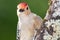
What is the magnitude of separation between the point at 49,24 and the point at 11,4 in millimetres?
1199

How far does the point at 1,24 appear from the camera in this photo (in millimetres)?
2812

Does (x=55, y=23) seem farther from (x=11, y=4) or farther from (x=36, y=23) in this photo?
(x=11, y=4)

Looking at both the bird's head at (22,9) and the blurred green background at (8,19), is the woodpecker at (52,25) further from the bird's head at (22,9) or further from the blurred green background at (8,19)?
the blurred green background at (8,19)

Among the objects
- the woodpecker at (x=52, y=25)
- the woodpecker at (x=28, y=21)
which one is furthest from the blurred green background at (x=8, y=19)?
the woodpecker at (x=52, y=25)

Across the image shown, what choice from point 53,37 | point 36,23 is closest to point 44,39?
point 53,37

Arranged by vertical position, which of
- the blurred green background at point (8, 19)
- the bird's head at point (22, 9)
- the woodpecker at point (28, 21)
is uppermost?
the bird's head at point (22, 9)

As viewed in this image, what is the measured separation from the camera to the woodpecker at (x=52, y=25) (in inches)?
61.1

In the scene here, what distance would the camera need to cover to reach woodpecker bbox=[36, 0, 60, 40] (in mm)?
1551

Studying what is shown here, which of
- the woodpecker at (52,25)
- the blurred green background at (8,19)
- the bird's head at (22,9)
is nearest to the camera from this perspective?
the woodpecker at (52,25)

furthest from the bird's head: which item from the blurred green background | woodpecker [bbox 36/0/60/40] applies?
the blurred green background

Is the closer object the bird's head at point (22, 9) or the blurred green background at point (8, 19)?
the bird's head at point (22, 9)

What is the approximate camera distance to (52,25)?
1569 millimetres

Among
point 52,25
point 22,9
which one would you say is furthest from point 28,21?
point 52,25

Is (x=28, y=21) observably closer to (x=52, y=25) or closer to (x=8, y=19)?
(x=52, y=25)
